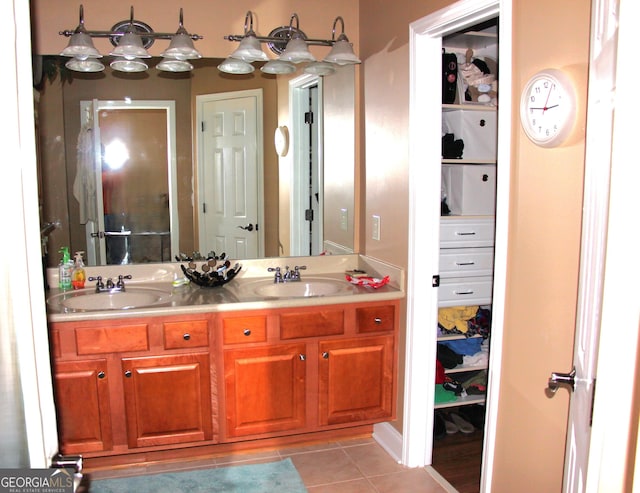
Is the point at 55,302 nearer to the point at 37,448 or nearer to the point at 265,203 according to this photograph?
the point at 265,203

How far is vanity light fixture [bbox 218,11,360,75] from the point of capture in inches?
116

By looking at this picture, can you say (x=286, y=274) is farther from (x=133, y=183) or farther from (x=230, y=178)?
(x=133, y=183)

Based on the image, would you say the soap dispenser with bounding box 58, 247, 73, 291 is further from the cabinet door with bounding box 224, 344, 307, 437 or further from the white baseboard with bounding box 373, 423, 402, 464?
the white baseboard with bounding box 373, 423, 402, 464

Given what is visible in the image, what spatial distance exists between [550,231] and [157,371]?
177 centimetres

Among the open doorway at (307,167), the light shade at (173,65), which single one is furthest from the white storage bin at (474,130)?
the light shade at (173,65)

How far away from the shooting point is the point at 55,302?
2740mm

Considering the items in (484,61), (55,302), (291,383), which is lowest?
(291,383)

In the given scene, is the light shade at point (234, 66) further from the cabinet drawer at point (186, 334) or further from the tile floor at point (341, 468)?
the tile floor at point (341, 468)

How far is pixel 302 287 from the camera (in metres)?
3.19

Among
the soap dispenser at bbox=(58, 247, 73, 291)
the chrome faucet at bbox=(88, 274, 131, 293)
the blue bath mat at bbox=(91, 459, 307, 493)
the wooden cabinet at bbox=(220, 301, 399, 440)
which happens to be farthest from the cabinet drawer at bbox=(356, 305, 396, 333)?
the soap dispenser at bbox=(58, 247, 73, 291)

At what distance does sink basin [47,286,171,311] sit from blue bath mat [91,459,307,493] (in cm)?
82

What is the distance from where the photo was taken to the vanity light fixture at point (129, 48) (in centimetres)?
279

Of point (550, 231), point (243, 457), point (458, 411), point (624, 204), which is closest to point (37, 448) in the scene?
point (624, 204)

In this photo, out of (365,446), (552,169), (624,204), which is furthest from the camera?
(365,446)
